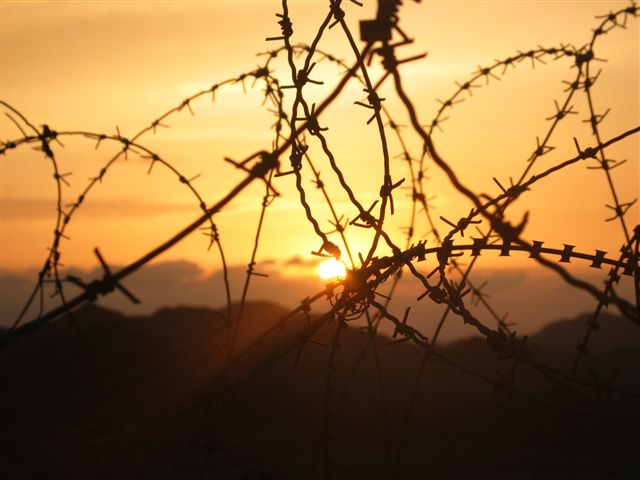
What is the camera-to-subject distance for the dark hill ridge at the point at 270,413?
4.68m

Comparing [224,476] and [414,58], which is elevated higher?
[414,58]

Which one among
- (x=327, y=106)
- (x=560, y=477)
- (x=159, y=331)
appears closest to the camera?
(x=327, y=106)

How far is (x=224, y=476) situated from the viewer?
473 centimetres

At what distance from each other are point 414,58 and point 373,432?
305 cm

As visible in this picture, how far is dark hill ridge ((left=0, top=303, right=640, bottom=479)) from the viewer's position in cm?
468

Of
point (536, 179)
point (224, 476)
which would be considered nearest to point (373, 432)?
point (224, 476)

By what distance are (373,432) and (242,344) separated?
2912 millimetres

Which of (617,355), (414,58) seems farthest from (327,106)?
(617,355)

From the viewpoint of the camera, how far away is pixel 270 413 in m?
6.34

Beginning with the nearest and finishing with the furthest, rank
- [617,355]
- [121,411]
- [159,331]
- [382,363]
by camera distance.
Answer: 1. [121,411]
2. [382,363]
3. [617,355]
4. [159,331]

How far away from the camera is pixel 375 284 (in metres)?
2.32

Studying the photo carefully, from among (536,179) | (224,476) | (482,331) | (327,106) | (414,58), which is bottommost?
(224,476)

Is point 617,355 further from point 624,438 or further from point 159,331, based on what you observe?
point 159,331

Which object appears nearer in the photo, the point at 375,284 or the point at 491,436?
the point at 375,284
